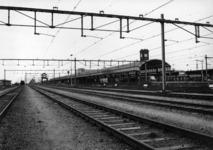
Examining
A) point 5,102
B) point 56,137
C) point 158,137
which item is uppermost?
point 158,137

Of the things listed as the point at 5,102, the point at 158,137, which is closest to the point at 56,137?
the point at 158,137

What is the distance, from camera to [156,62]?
49.3 m

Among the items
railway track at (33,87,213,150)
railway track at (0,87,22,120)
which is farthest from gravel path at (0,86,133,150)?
railway track at (0,87,22,120)

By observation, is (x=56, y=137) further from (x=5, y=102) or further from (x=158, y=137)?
(x=5, y=102)

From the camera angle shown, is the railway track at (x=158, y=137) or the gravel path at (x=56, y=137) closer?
the railway track at (x=158, y=137)

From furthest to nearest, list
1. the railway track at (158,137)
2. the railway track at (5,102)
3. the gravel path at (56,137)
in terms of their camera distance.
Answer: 1. the railway track at (5,102)
2. the gravel path at (56,137)
3. the railway track at (158,137)

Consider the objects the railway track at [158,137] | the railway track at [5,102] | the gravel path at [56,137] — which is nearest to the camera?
the railway track at [158,137]

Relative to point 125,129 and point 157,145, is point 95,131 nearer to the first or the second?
point 125,129

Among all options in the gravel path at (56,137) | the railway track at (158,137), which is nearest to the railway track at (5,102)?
the gravel path at (56,137)

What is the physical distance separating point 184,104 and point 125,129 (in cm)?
783

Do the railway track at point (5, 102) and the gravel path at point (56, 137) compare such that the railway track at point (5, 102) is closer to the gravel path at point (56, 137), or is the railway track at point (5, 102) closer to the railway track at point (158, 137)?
the gravel path at point (56, 137)

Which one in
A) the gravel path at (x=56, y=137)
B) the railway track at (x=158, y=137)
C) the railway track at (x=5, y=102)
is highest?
the railway track at (x=158, y=137)

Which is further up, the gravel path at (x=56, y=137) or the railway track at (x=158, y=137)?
the railway track at (x=158, y=137)

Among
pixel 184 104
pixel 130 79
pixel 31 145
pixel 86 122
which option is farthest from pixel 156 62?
pixel 31 145
